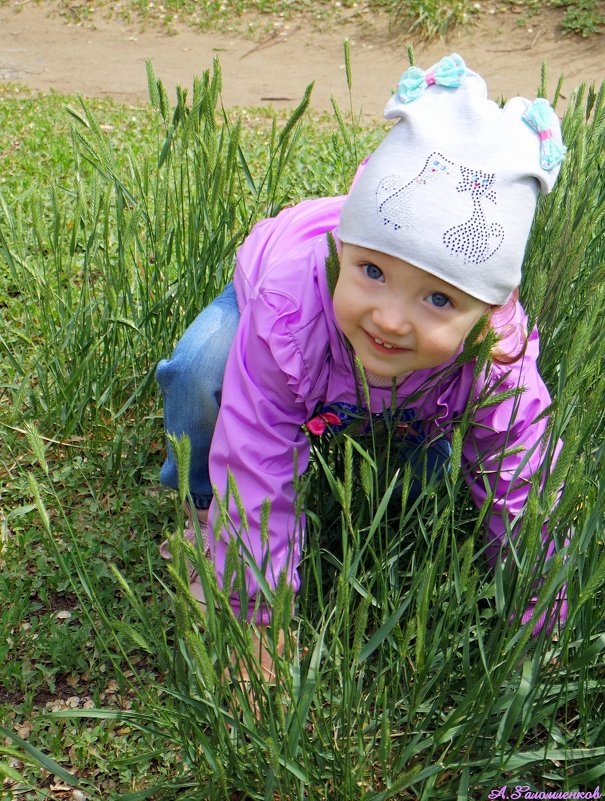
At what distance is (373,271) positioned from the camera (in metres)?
1.63

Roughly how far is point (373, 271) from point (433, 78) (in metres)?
0.35

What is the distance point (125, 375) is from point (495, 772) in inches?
55.0

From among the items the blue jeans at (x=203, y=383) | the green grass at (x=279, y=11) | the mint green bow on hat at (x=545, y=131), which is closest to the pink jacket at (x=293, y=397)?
the blue jeans at (x=203, y=383)

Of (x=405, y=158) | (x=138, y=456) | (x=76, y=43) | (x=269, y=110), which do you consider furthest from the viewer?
(x=76, y=43)

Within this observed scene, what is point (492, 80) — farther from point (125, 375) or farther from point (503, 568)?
point (503, 568)

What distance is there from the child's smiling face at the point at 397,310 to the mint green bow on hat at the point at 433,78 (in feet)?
0.93

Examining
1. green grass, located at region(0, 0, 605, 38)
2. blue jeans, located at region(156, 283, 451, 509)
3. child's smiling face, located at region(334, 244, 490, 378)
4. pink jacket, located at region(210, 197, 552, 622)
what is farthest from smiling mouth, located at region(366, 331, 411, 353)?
green grass, located at region(0, 0, 605, 38)

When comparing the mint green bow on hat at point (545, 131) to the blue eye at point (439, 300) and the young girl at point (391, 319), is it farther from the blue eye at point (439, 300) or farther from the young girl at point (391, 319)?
the blue eye at point (439, 300)

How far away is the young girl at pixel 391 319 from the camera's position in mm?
1554

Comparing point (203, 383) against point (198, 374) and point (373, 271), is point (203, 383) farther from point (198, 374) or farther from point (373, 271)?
point (373, 271)

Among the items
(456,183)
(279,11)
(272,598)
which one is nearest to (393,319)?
(456,183)

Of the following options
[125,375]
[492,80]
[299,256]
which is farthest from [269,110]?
[299,256]

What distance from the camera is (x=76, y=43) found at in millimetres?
6660

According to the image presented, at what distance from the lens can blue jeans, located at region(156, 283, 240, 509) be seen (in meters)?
2.00
